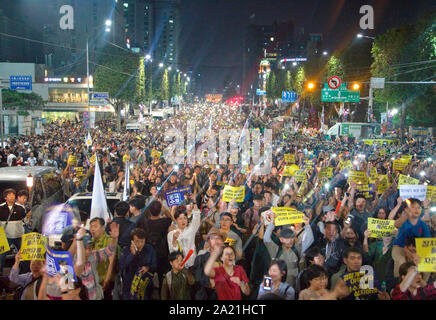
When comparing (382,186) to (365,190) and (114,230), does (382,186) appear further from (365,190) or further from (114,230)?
(114,230)

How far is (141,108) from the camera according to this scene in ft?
258

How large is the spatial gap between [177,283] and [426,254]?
280 centimetres

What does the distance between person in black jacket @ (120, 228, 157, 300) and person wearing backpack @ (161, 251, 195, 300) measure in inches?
8.6

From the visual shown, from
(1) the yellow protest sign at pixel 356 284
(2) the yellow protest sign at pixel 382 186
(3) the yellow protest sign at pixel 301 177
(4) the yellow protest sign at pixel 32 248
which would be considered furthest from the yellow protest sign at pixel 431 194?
(4) the yellow protest sign at pixel 32 248

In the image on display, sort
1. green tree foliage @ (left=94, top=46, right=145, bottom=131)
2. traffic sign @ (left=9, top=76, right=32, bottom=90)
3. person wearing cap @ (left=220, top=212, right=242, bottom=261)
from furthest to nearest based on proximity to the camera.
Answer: green tree foliage @ (left=94, top=46, right=145, bottom=131) → traffic sign @ (left=9, top=76, right=32, bottom=90) → person wearing cap @ (left=220, top=212, right=242, bottom=261)

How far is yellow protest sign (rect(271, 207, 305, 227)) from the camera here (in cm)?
643

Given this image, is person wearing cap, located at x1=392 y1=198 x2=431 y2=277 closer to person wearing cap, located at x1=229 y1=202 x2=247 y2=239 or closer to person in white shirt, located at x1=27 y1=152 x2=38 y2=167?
person wearing cap, located at x1=229 y1=202 x2=247 y2=239

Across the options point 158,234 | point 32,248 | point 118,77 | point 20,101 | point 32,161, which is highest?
point 118,77

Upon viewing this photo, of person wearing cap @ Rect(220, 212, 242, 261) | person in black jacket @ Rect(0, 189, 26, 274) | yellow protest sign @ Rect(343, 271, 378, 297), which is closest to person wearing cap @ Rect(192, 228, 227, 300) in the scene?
person wearing cap @ Rect(220, 212, 242, 261)

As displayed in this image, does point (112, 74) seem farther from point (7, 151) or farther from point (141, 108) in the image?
point (7, 151)

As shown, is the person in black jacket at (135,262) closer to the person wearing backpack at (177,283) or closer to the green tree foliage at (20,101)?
the person wearing backpack at (177,283)

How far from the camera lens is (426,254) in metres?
5.12

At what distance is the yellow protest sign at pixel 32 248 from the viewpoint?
558 centimetres

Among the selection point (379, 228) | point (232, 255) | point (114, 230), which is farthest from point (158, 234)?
point (379, 228)
